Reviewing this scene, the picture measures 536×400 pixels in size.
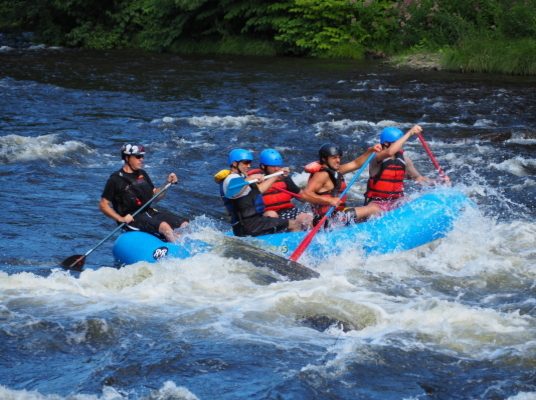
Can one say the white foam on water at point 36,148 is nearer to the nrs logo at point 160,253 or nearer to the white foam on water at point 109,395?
the nrs logo at point 160,253

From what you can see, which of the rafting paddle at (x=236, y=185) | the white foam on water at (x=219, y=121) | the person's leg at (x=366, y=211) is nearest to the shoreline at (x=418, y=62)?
the white foam on water at (x=219, y=121)

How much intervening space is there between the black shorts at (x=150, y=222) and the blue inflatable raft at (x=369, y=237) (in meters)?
0.21

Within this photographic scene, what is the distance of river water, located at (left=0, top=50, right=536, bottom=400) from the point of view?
15.8 ft

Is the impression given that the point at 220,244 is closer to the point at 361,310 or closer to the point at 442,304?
the point at 361,310

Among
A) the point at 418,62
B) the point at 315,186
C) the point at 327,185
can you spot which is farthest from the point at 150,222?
the point at 418,62

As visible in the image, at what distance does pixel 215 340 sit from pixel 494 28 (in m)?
17.7

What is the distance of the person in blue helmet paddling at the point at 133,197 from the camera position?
25.0 ft

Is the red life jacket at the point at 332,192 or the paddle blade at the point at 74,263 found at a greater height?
the red life jacket at the point at 332,192

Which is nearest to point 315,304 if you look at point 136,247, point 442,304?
point 442,304

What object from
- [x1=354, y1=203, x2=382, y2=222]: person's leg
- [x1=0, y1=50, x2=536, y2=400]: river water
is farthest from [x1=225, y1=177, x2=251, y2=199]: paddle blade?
[x1=354, y1=203, x2=382, y2=222]: person's leg

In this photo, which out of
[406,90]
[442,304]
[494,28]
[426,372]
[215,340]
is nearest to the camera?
[426,372]

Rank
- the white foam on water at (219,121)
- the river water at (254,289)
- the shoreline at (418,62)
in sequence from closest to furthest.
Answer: the river water at (254,289) < the white foam on water at (219,121) < the shoreline at (418,62)

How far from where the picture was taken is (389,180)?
8.12m

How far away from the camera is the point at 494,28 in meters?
20.6
